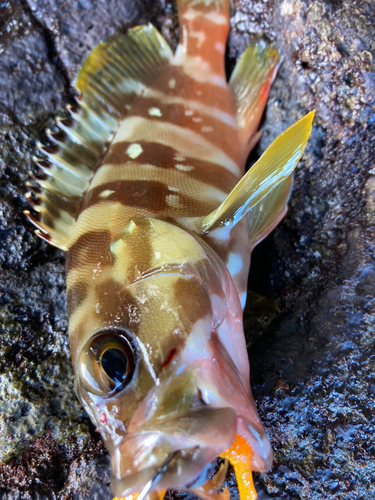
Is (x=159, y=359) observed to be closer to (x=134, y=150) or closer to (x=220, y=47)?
(x=134, y=150)

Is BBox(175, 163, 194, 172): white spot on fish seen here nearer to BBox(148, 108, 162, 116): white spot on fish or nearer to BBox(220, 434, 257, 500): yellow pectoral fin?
BBox(148, 108, 162, 116): white spot on fish

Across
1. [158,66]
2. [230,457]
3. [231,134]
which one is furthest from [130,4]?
[230,457]

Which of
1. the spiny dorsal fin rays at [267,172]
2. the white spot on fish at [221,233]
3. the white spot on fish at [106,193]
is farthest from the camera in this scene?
the white spot on fish at [106,193]

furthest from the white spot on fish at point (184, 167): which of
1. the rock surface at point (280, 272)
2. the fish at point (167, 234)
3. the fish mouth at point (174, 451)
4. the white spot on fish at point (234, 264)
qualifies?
the fish mouth at point (174, 451)

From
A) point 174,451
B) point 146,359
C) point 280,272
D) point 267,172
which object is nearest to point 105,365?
point 146,359

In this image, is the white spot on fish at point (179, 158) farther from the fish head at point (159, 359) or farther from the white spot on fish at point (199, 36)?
the white spot on fish at point (199, 36)

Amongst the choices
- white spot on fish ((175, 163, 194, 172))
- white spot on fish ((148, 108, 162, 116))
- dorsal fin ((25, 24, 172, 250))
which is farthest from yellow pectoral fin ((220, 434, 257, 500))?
white spot on fish ((148, 108, 162, 116))
